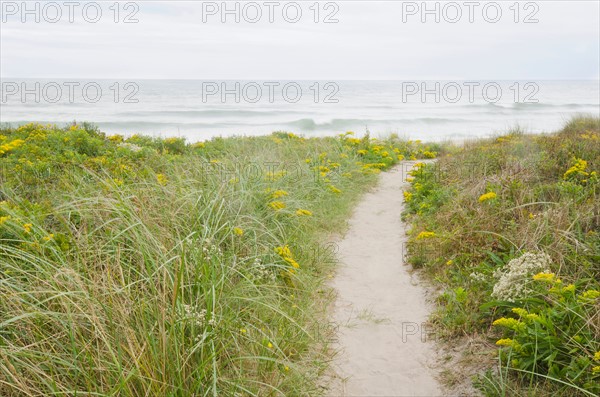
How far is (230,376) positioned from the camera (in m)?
3.53

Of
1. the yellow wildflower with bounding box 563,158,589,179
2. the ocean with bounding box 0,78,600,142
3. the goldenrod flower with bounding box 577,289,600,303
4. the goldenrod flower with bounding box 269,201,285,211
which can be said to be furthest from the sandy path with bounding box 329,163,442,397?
the ocean with bounding box 0,78,600,142

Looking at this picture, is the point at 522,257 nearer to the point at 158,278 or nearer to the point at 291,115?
the point at 158,278

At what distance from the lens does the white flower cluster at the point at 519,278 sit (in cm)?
434

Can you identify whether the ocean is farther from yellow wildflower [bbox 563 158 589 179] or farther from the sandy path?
the sandy path

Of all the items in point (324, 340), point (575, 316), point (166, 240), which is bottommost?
point (324, 340)

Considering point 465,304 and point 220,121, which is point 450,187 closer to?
point 465,304

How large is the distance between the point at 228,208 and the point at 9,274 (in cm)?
228

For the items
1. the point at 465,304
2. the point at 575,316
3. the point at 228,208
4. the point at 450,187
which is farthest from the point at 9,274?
the point at 450,187

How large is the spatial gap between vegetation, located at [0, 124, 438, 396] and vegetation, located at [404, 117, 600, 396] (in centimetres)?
126

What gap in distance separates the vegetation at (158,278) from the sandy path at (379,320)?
0.81 feet

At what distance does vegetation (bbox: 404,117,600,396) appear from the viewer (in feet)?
12.0

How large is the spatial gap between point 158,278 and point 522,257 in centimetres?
300

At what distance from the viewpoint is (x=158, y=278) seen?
3541mm

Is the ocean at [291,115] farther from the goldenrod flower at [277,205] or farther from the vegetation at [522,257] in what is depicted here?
the goldenrod flower at [277,205]
